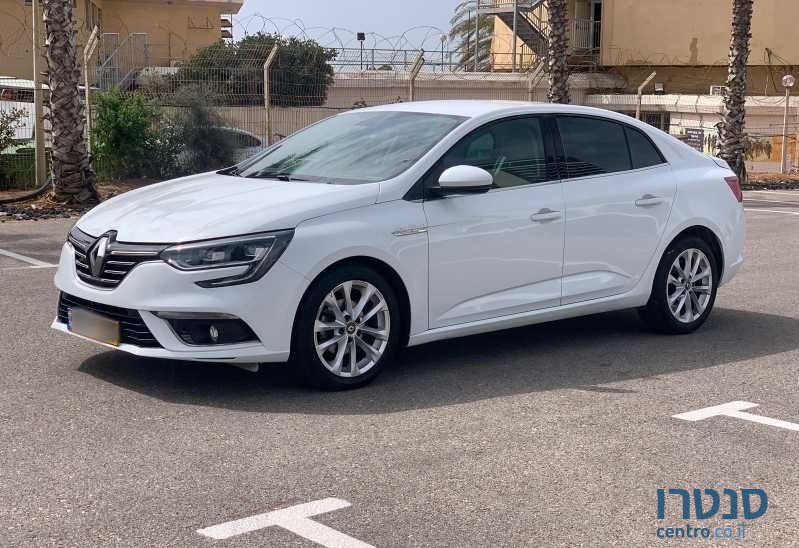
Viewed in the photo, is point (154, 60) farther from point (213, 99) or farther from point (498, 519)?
point (498, 519)

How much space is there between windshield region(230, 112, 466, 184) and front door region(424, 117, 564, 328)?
0.82 ft

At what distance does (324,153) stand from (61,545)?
374cm

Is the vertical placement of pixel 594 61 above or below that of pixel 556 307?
above

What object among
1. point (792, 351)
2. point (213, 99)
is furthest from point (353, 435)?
point (213, 99)

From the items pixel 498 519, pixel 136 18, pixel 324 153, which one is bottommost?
pixel 498 519

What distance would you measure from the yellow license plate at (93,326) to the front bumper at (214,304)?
10 cm

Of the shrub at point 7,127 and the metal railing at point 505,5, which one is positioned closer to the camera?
the shrub at point 7,127

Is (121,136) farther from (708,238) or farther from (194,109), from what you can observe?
(708,238)

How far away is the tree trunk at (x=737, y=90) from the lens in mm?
24812

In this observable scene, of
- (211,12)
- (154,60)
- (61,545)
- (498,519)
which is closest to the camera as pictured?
(61,545)

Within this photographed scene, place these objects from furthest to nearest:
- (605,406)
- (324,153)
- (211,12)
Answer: (211,12)
(324,153)
(605,406)

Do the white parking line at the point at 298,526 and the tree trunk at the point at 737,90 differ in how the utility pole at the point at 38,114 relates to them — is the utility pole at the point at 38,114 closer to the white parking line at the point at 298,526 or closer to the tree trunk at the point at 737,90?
the white parking line at the point at 298,526

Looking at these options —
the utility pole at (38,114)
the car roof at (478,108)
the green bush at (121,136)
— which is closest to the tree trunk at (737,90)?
the green bush at (121,136)

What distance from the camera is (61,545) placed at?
429 cm
